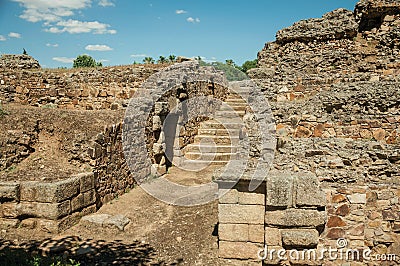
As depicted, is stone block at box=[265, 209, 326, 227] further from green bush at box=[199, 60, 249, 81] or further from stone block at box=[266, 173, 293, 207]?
green bush at box=[199, 60, 249, 81]

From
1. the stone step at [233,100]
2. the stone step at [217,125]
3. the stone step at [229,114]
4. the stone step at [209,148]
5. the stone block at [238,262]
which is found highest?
the stone step at [233,100]

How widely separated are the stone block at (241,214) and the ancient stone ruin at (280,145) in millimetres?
14

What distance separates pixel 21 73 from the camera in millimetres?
11867

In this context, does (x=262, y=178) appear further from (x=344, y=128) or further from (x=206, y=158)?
(x=206, y=158)

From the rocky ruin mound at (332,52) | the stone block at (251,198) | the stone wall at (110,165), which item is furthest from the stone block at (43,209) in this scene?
the rocky ruin mound at (332,52)

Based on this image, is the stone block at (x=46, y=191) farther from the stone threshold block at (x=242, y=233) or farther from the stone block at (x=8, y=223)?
the stone threshold block at (x=242, y=233)

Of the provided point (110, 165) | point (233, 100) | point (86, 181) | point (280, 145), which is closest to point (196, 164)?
point (110, 165)

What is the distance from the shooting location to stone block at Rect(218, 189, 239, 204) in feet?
14.1

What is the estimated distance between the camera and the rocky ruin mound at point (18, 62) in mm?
12922

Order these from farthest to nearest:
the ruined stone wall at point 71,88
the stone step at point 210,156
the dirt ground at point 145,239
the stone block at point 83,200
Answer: the ruined stone wall at point 71,88, the stone step at point 210,156, the stone block at point 83,200, the dirt ground at point 145,239

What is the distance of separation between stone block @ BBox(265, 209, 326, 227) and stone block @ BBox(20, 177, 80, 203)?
400 centimetres

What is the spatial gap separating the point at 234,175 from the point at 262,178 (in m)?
0.35

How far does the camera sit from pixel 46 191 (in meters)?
5.98

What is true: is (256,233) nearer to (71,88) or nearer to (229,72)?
(71,88)
